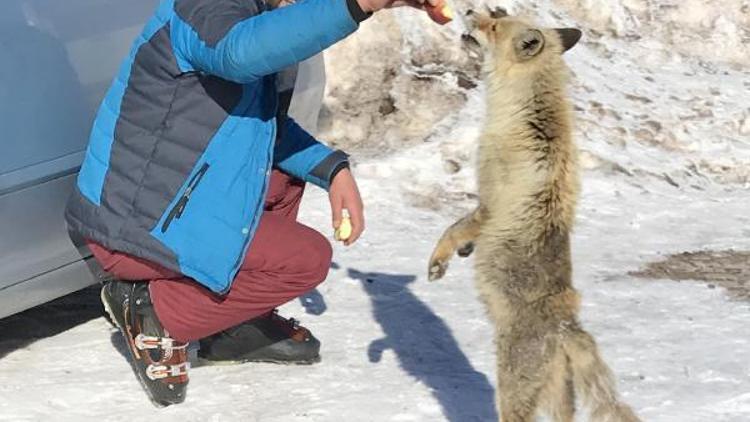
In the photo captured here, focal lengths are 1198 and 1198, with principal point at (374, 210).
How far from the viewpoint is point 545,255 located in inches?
144

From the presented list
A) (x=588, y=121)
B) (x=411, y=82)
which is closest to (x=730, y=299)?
(x=588, y=121)

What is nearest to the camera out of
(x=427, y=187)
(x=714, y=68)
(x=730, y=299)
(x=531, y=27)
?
(x=531, y=27)

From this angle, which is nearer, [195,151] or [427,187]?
[195,151]

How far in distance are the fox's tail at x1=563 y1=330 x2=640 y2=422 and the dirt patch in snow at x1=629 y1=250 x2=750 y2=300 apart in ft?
7.07

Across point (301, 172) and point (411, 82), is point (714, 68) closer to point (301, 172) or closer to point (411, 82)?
point (411, 82)

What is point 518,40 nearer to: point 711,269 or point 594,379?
point 594,379

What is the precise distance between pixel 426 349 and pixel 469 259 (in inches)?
42.1

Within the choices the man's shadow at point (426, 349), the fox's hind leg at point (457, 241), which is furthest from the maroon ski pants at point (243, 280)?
the fox's hind leg at point (457, 241)

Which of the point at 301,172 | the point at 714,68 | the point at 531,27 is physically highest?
the point at 531,27

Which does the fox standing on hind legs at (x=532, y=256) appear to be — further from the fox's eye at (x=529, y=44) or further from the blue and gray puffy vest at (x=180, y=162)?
the blue and gray puffy vest at (x=180, y=162)

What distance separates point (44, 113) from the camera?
14.6ft

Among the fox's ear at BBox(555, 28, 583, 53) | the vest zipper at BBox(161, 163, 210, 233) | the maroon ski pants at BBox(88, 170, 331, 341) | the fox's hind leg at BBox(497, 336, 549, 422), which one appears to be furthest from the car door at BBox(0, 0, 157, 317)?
the fox's hind leg at BBox(497, 336, 549, 422)

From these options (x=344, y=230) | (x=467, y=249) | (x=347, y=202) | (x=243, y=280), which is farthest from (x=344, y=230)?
(x=467, y=249)

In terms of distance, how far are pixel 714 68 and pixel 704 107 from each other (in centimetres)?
96
